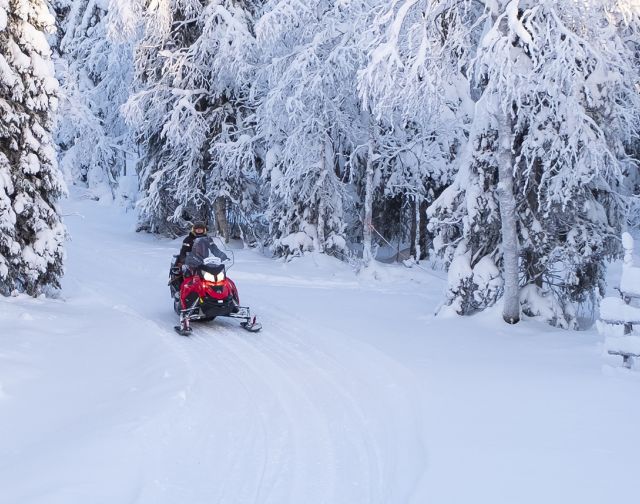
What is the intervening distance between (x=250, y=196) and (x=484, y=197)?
40.4ft

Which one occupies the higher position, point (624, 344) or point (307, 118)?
point (307, 118)

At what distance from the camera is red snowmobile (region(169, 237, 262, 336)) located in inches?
451

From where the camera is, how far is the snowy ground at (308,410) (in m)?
5.39

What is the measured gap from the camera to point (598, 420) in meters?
6.65

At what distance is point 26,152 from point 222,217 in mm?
10399

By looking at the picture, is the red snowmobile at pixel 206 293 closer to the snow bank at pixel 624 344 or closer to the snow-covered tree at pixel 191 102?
the snow bank at pixel 624 344

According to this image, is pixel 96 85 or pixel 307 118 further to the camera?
pixel 96 85

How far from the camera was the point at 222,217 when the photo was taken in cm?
2291

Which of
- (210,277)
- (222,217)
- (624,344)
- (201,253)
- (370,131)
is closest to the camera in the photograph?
(624,344)

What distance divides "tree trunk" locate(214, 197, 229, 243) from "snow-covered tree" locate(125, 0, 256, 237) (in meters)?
0.04

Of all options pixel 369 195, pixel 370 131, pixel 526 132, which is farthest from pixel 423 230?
pixel 526 132

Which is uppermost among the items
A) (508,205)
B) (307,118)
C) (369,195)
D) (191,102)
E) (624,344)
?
(191,102)

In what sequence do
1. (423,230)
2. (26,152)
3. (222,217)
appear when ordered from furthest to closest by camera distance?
(423,230) < (222,217) < (26,152)

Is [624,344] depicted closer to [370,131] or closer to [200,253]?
[200,253]
